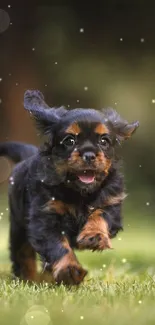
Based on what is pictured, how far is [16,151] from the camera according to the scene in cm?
684

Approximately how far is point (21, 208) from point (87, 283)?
773 mm

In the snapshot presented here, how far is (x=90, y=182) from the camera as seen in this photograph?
209 inches

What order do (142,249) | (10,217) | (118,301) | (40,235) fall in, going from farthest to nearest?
(142,249)
(10,217)
(40,235)
(118,301)

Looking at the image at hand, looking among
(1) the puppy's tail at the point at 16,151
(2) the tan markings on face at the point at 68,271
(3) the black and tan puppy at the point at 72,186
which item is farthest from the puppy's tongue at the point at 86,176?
(1) the puppy's tail at the point at 16,151

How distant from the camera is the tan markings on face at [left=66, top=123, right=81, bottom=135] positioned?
17.2ft

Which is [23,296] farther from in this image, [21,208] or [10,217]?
[10,217]

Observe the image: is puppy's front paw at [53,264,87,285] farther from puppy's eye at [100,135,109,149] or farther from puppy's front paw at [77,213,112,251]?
puppy's eye at [100,135,109,149]

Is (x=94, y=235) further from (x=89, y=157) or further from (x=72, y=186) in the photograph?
(x=89, y=157)

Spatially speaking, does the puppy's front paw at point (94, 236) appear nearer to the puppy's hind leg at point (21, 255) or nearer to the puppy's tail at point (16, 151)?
the puppy's hind leg at point (21, 255)

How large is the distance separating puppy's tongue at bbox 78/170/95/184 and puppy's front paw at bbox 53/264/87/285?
0.50 m

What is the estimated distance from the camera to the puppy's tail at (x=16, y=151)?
6742 mm

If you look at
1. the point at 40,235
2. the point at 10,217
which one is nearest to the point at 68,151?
the point at 40,235

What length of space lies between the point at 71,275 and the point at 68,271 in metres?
0.03

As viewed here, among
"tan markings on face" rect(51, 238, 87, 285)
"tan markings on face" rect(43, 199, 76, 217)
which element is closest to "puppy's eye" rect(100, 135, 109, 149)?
"tan markings on face" rect(43, 199, 76, 217)
